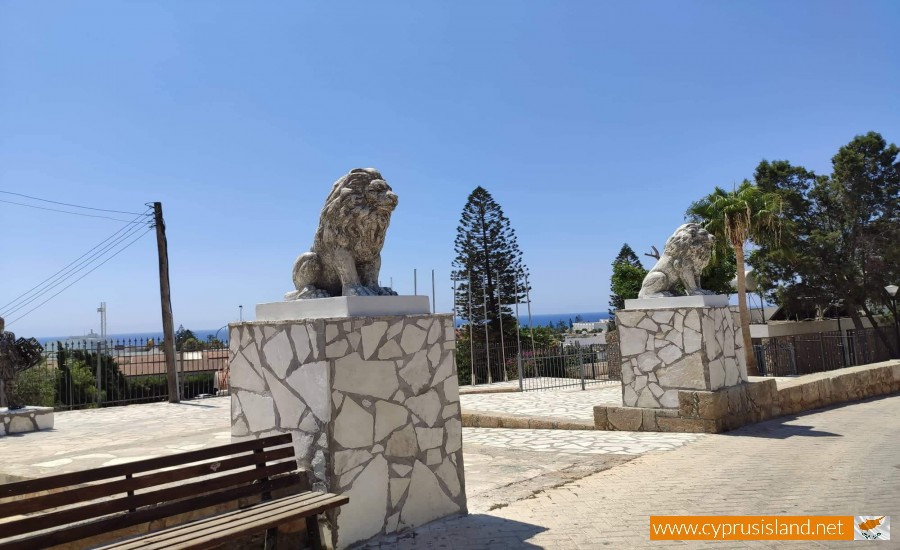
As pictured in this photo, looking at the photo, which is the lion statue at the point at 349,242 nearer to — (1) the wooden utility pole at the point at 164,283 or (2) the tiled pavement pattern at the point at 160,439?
(2) the tiled pavement pattern at the point at 160,439

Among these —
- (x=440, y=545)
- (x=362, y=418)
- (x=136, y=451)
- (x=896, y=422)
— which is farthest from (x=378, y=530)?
(x=896, y=422)

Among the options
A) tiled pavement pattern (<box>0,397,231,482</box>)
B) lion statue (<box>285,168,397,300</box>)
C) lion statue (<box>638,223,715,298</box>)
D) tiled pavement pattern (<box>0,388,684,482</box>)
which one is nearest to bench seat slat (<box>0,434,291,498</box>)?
lion statue (<box>285,168,397,300</box>)

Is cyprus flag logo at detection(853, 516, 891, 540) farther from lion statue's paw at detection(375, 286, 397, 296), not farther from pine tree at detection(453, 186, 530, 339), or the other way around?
pine tree at detection(453, 186, 530, 339)

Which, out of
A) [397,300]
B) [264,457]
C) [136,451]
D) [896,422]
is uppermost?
[397,300]

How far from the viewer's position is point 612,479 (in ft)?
15.9

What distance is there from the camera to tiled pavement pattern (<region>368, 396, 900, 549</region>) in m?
3.49

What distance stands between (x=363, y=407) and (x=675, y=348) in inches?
202

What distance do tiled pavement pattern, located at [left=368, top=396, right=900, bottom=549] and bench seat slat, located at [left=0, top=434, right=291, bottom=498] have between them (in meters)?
0.97

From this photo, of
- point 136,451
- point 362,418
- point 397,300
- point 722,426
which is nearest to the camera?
point 362,418

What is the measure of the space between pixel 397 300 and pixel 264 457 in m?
1.27

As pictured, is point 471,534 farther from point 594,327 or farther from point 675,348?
point 594,327

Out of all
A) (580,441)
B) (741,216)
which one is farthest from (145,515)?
(741,216)

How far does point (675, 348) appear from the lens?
7391mm

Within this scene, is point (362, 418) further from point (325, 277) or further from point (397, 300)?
point (325, 277)
